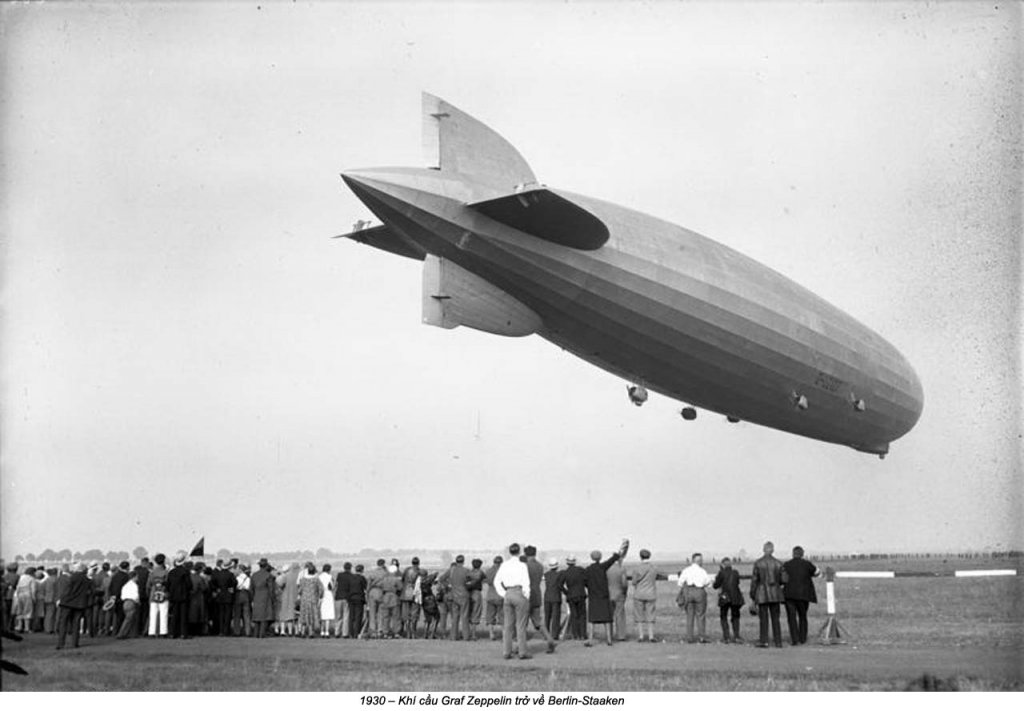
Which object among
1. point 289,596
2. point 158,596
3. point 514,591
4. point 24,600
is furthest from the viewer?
point 24,600

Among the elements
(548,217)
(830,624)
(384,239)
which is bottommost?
(830,624)

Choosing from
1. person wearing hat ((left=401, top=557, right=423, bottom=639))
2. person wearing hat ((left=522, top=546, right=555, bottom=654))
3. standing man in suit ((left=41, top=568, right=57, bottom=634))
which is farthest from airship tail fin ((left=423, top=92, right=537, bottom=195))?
standing man in suit ((left=41, top=568, right=57, bottom=634))

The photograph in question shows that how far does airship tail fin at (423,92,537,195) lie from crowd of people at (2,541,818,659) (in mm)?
8196

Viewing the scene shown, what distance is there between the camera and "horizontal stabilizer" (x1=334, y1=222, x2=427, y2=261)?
2376cm

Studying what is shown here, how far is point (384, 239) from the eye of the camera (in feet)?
79.0

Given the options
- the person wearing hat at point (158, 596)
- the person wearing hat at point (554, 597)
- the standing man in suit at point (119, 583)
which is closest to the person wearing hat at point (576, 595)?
the person wearing hat at point (554, 597)

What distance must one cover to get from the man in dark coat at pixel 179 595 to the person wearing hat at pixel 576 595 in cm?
844

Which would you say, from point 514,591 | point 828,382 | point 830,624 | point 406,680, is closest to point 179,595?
point 514,591

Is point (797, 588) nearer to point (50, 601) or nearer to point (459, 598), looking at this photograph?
point (459, 598)

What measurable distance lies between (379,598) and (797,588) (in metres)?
9.28

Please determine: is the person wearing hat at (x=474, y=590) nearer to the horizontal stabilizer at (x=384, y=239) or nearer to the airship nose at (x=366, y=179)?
the horizontal stabilizer at (x=384, y=239)

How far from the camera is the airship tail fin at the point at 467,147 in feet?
71.1

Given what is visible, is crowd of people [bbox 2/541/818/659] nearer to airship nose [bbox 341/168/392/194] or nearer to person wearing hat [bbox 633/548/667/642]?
person wearing hat [bbox 633/548/667/642]

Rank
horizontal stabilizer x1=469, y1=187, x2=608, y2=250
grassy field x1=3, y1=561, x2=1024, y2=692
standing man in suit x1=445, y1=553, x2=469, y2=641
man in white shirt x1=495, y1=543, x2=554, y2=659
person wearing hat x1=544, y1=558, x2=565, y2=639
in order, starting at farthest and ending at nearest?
standing man in suit x1=445, y1=553, x2=469, y2=641 → person wearing hat x1=544, y1=558, x2=565, y2=639 → horizontal stabilizer x1=469, y1=187, x2=608, y2=250 → man in white shirt x1=495, y1=543, x2=554, y2=659 → grassy field x1=3, y1=561, x2=1024, y2=692
